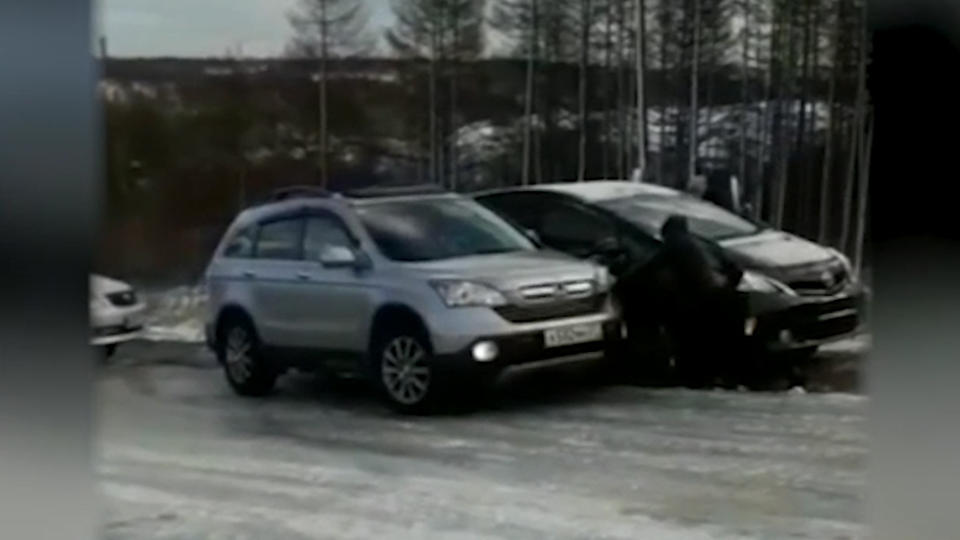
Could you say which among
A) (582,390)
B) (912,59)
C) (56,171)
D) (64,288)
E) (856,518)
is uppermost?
(912,59)

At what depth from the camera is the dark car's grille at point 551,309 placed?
6.48ft

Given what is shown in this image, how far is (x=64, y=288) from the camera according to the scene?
2.00 metres

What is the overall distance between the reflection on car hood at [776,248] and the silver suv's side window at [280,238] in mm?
635

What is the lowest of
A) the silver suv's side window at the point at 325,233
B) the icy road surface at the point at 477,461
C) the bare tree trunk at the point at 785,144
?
the icy road surface at the point at 477,461

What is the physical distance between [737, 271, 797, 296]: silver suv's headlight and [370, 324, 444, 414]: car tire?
472 millimetres

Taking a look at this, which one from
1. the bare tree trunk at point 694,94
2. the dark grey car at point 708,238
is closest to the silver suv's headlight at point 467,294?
the dark grey car at point 708,238

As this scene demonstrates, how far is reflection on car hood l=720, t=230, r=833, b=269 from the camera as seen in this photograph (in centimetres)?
198

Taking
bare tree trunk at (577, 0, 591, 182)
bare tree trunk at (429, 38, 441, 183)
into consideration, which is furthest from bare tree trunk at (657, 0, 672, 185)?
bare tree trunk at (429, 38, 441, 183)

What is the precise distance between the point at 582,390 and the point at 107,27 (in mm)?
881

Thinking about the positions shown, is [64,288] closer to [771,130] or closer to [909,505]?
[771,130]

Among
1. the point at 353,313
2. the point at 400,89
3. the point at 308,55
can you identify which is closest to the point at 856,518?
the point at 353,313

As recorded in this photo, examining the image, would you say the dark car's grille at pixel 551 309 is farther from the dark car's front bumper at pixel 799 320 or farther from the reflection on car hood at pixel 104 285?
the reflection on car hood at pixel 104 285

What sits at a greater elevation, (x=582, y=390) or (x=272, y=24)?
(x=272, y=24)

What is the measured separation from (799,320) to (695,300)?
16 cm
